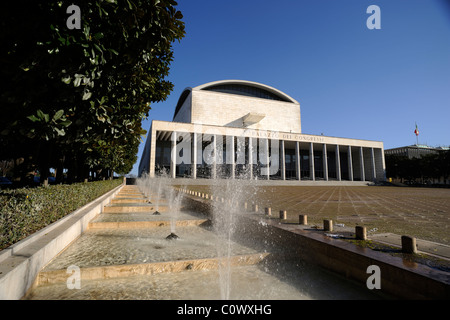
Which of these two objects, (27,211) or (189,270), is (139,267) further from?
(27,211)

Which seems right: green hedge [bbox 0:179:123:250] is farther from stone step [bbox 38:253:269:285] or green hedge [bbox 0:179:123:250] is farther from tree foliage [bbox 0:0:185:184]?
tree foliage [bbox 0:0:185:184]

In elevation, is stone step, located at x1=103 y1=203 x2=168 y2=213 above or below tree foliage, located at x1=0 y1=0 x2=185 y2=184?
below

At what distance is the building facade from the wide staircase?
2958 cm

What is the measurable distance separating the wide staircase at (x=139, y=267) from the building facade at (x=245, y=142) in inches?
1165

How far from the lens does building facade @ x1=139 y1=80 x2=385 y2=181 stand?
38.6 m

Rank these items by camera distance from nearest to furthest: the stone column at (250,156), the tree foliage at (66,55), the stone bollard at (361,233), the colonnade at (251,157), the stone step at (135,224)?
the tree foliage at (66,55), the stone bollard at (361,233), the stone step at (135,224), the colonnade at (251,157), the stone column at (250,156)

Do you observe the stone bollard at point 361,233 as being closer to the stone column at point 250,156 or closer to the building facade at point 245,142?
the building facade at point 245,142

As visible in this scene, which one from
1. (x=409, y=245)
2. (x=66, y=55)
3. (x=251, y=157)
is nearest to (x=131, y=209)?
(x=66, y=55)

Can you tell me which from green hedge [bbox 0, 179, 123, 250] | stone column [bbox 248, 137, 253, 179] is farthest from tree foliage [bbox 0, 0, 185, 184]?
stone column [bbox 248, 137, 253, 179]

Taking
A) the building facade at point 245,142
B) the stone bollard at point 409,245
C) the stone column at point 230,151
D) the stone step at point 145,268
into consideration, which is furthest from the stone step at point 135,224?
the stone column at point 230,151

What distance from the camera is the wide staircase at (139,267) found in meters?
2.96

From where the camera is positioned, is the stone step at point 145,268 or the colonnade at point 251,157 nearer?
the stone step at point 145,268
